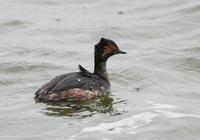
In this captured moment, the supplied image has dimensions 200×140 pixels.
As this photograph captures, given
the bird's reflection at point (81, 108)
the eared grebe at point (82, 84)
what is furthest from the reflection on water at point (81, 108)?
the eared grebe at point (82, 84)

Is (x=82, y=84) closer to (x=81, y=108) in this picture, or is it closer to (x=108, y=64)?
(x=81, y=108)

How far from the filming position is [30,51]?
16812 millimetres

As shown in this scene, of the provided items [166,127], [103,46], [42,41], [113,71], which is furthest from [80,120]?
[42,41]

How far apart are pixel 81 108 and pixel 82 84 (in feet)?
2.18

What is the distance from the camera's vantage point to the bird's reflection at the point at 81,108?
11952mm

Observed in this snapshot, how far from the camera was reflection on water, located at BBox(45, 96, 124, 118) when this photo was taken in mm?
11953

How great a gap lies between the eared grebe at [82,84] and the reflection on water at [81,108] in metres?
0.11

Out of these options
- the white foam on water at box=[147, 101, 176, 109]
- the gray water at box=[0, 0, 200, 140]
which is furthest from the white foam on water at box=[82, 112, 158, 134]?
the white foam on water at box=[147, 101, 176, 109]

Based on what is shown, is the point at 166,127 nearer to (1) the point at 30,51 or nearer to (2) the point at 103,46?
(2) the point at 103,46

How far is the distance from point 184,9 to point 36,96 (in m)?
8.50

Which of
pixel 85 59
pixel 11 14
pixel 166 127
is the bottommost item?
pixel 166 127

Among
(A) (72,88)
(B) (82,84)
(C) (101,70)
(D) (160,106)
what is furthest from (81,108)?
(C) (101,70)

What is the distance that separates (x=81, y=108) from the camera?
12.3 m

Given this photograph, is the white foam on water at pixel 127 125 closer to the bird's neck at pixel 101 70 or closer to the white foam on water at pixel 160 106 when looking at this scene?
the white foam on water at pixel 160 106
